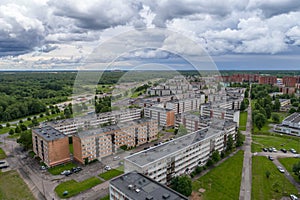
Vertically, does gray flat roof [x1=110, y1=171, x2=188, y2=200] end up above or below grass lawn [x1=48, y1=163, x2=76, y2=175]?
above

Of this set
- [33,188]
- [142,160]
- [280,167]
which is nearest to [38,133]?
[33,188]

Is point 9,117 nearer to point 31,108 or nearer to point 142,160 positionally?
point 31,108

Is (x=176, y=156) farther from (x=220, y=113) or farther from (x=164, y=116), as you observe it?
(x=220, y=113)

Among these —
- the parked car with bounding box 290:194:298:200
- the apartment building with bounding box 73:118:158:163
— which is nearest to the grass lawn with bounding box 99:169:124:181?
the apartment building with bounding box 73:118:158:163

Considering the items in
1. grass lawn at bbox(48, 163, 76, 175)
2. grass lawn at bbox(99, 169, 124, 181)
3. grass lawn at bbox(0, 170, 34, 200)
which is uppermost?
grass lawn at bbox(99, 169, 124, 181)

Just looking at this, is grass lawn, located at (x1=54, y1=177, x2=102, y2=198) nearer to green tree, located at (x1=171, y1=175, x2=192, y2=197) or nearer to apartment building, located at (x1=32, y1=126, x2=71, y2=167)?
apartment building, located at (x1=32, y1=126, x2=71, y2=167)

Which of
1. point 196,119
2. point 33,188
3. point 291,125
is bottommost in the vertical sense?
point 33,188
